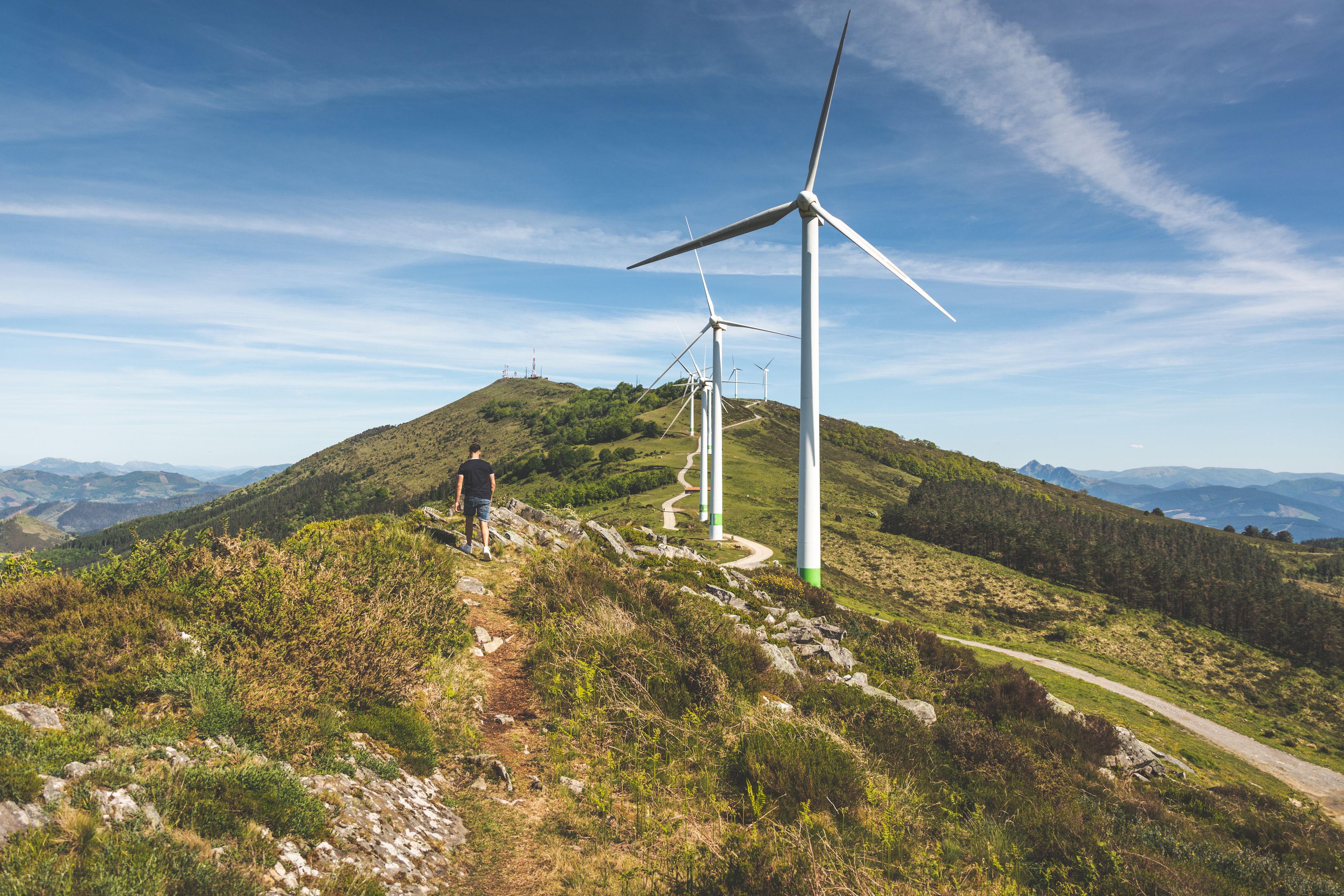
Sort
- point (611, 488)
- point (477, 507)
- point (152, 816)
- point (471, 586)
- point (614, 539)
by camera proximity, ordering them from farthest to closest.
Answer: point (611, 488)
point (614, 539)
point (477, 507)
point (471, 586)
point (152, 816)

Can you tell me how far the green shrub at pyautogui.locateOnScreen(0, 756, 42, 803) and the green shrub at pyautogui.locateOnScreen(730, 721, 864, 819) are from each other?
748 centimetres

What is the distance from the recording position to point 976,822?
31.0ft

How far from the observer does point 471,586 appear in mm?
17188

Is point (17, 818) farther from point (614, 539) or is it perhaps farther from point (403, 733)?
point (614, 539)

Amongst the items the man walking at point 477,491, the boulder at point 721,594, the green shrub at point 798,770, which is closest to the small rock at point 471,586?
the man walking at point 477,491

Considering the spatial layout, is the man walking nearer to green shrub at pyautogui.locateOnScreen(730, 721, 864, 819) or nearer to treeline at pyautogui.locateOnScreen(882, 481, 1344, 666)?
green shrub at pyautogui.locateOnScreen(730, 721, 864, 819)

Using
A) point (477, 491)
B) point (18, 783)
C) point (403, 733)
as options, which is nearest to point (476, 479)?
point (477, 491)

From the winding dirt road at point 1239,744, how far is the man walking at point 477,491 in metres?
44.1

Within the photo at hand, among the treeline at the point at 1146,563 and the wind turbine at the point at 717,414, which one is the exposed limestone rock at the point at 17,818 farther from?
the treeline at the point at 1146,563

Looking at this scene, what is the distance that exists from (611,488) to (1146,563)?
103131 mm

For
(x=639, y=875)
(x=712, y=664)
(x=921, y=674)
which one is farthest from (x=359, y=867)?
(x=921, y=674)

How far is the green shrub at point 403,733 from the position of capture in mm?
8578

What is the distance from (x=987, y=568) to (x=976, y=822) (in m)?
104

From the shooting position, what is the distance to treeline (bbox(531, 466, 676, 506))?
368ft
